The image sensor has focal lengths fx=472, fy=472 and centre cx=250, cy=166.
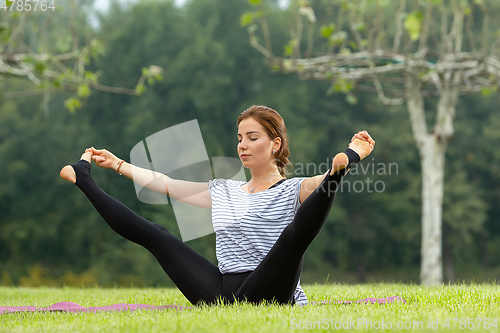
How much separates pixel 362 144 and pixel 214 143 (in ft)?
56.9

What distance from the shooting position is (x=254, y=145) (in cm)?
288

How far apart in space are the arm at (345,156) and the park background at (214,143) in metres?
16.6

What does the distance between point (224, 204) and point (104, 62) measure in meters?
20.5

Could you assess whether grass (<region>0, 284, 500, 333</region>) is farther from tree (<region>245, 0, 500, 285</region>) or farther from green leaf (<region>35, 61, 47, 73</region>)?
tree (<region>245, 0, 500, 285</region>)

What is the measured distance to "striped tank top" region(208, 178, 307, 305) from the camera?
105 inches

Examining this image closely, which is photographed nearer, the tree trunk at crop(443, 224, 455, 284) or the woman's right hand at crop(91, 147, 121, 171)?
the woman's right hand at crop(91, 147, 121, 171)

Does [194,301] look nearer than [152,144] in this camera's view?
Yes

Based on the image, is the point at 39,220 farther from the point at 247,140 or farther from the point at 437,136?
the point at 247,140

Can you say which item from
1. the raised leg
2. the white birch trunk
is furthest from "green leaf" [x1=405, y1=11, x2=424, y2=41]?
the raised leg

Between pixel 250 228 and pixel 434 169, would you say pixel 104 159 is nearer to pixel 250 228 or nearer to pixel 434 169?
pixel 250 228

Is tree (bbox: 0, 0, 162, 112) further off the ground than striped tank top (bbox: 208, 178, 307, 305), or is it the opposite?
tree (bbox: 0, 0, 162, 112)

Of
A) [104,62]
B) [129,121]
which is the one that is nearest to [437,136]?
[129,121]

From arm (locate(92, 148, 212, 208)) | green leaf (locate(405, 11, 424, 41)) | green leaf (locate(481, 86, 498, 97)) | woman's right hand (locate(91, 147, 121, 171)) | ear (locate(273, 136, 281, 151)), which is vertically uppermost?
green leaf (locate(405, 11, 424, 41))

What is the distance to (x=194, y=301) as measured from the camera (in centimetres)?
279
